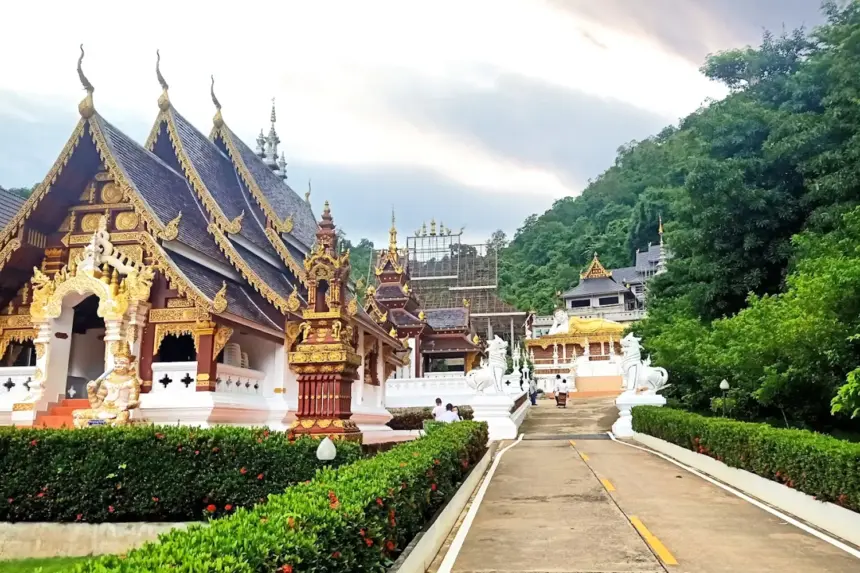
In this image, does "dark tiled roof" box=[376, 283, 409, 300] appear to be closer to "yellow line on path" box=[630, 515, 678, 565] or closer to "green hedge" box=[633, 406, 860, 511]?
"green hedge" box=[633, 406, 860, 511]

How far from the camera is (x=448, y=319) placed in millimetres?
38281

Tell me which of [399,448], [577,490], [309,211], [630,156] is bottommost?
[577,490]

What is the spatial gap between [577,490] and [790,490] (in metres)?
3.15

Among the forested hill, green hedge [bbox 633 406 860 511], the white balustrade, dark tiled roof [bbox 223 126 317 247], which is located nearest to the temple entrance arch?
the white balustrade

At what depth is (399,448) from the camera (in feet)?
27.3

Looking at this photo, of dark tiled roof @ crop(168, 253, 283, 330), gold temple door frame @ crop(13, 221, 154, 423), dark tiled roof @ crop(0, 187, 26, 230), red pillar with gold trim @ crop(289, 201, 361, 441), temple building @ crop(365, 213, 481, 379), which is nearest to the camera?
red pillar with gold trim @ crop(289, 201, 361, 441)

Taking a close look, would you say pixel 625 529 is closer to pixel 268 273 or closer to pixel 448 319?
pixel 268 273

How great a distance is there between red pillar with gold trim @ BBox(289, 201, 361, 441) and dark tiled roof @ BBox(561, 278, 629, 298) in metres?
64.0

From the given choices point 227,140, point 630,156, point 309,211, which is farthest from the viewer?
point 630,156

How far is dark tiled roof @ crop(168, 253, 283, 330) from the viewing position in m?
13.6

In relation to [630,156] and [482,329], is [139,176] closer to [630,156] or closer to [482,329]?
[482,329]

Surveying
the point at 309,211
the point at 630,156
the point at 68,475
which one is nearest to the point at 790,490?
the point at 68,475

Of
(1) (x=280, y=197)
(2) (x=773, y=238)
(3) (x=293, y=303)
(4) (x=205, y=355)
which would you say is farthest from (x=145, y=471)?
(2) (x=773, y=238)

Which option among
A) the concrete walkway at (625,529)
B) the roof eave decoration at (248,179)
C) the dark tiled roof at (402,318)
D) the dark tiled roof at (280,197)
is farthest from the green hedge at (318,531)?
the dark tiled roof at (402,318)
